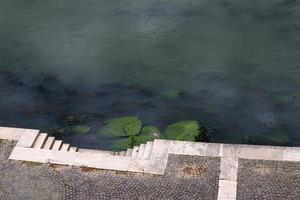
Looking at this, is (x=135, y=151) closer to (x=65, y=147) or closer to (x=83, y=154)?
(x=83, y=154)

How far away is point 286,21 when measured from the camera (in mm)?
23703

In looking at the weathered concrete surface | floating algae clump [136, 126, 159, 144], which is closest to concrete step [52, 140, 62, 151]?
the weathered concrete surface

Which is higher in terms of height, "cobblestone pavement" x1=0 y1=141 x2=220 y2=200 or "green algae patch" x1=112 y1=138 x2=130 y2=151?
"cobblestone pavement" x1=0 y1=141 x2=220 y2=200

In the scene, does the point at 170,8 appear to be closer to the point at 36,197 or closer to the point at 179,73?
the point at 179,73

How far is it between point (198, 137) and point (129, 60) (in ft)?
20.1

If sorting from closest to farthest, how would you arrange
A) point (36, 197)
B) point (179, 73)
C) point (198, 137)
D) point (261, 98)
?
point (36, 197)
point (198, 137)
point (261, 98)
point (179, 73)

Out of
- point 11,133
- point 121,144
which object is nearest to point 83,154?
point 121,144

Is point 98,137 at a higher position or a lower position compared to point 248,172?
lower

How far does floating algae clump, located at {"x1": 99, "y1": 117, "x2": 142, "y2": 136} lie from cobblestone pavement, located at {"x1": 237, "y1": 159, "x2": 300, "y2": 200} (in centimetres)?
510

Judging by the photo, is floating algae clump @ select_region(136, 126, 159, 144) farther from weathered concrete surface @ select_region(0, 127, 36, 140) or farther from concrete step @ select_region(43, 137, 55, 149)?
weathered concrete surface @ select_region(0, 127, 36, 140)

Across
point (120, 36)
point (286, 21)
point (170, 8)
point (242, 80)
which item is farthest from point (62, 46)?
point (286, 21)

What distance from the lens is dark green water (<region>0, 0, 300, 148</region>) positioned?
794 inches


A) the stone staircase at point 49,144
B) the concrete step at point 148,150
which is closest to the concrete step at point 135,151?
the concrete step at point 148,150

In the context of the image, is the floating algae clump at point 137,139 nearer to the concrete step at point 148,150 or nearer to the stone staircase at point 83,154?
the stone staircase at point 83,154
